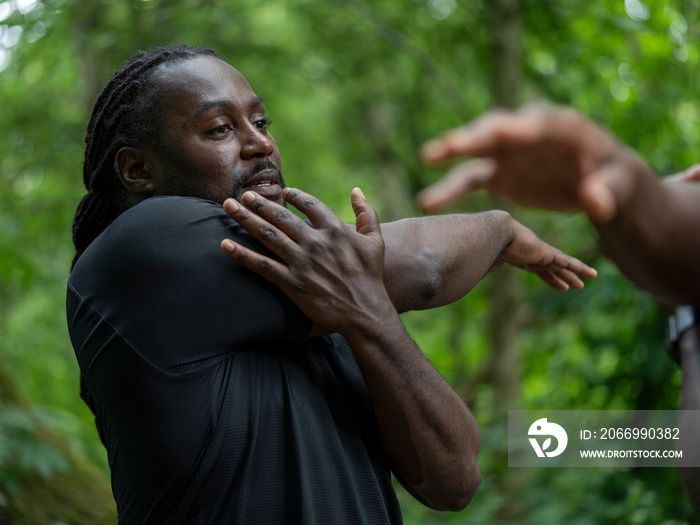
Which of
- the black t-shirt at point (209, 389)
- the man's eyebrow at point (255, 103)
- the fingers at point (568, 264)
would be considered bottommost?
the fingers at point (568, 264)

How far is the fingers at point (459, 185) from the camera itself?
967mm

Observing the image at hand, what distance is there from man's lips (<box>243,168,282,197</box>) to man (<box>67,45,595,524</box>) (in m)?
0.14

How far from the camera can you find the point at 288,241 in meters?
1.54

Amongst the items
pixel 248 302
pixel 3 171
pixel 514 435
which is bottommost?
pixel 514 435

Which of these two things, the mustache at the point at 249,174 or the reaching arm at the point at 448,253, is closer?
the reaching arm at the point at 448,253

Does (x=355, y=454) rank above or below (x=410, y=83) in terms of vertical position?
above

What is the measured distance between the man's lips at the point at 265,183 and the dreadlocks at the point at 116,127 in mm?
266

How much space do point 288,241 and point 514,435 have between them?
3515mm

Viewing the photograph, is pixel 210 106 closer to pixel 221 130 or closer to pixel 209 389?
pixel 221 130

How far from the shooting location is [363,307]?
154 centimetres

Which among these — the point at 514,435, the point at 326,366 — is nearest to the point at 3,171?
the point at 514,435

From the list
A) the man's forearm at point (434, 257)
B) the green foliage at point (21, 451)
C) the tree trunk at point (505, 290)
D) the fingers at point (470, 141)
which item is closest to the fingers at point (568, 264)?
the man's forearm at point (434, 257)

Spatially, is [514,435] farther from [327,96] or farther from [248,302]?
[327,96]

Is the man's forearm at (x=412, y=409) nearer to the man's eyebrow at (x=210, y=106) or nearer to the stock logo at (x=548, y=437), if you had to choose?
the man's eyebrow at (x=210, y=106)
